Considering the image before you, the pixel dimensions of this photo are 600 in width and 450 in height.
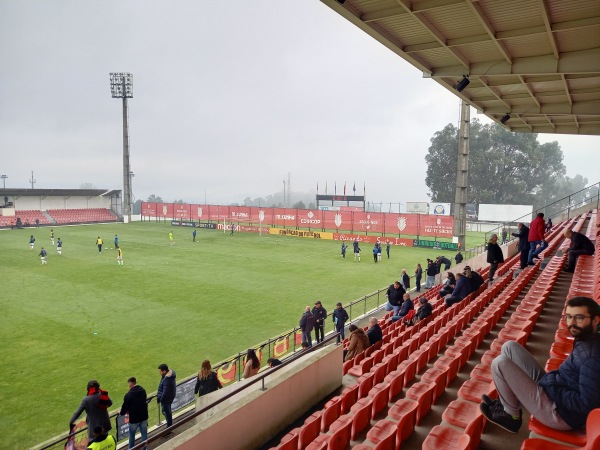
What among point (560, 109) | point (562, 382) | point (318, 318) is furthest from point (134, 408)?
point (560, 109)

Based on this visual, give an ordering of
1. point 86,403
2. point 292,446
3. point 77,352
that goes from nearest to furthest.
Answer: point 292,446 → point 86,403 → point 77,352

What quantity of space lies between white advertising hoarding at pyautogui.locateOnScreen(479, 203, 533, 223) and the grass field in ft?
107

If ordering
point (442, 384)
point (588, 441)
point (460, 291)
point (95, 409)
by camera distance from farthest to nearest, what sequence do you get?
point (460, 291) → point (95, 409) → point (442, 384) → point (588, 441)

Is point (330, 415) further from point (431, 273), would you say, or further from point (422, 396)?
point (431, 273)

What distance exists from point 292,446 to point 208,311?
13.2 metres

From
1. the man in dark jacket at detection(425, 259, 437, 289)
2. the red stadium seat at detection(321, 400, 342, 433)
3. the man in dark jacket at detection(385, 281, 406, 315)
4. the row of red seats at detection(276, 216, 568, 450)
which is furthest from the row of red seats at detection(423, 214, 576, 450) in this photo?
the man in dark jacket at detection(425, 259, 437, 289)

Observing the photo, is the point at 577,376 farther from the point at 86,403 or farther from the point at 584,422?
the point at 86,403

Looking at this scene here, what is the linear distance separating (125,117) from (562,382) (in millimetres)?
70689

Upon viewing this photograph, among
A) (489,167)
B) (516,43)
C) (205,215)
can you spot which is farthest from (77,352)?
(489,167)

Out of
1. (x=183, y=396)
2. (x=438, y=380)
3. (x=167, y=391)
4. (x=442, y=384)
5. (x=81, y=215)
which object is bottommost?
(x=183, y=396)

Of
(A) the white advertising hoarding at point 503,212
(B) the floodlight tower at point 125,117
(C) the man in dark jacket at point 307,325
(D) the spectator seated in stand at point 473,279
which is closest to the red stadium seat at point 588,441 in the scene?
(D) the spectator seated in stand at point 473,279

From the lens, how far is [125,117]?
64438 millimetres

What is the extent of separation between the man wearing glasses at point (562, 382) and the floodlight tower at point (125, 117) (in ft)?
221

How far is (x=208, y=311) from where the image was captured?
1706 centimetres
